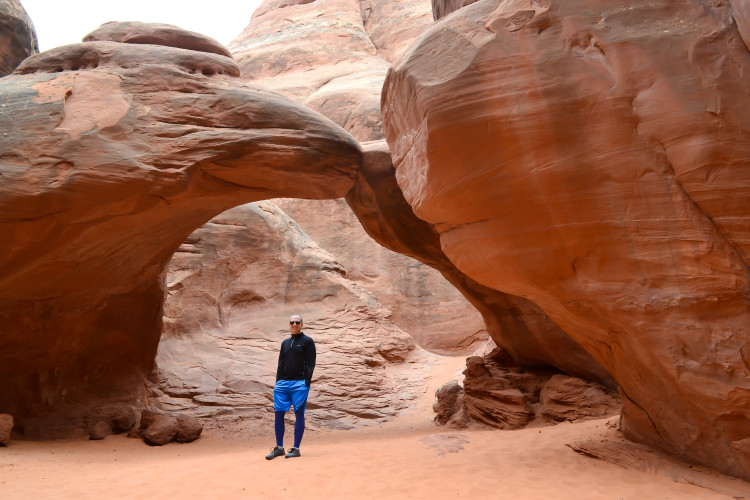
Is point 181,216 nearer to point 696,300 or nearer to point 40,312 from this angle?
point 40,312

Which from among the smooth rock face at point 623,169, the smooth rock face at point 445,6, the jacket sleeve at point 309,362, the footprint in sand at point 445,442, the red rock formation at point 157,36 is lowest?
the footprint in sand at point 445,442

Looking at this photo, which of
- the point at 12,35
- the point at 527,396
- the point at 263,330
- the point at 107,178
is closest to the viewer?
the point at 107,178

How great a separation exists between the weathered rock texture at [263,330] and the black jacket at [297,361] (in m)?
3.62

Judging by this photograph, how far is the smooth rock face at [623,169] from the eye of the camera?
179 inches

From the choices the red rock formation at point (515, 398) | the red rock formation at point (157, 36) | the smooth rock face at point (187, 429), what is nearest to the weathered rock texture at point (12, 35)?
the red rock formation at point (157, 36)

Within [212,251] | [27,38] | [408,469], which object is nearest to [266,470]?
[408,469]

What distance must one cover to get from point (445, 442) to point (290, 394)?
2.00 m

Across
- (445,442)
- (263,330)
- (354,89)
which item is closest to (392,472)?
(445,442)

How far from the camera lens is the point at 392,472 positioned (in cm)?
559

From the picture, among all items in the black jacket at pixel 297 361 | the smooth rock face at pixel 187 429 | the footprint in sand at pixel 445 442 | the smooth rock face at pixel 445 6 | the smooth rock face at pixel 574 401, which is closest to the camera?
the black jacket at pixel 297 361

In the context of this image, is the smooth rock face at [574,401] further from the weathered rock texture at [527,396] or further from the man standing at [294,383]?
the man standing at [294,383]

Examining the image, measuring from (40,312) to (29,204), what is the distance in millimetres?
2221

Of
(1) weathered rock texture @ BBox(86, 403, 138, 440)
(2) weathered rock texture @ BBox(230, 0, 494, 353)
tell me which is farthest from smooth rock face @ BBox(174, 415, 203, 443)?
(2) weathered rock texture @ BBox(230, 0, 494, 353)

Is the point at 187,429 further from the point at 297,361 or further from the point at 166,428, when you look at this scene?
the point at 297,361
